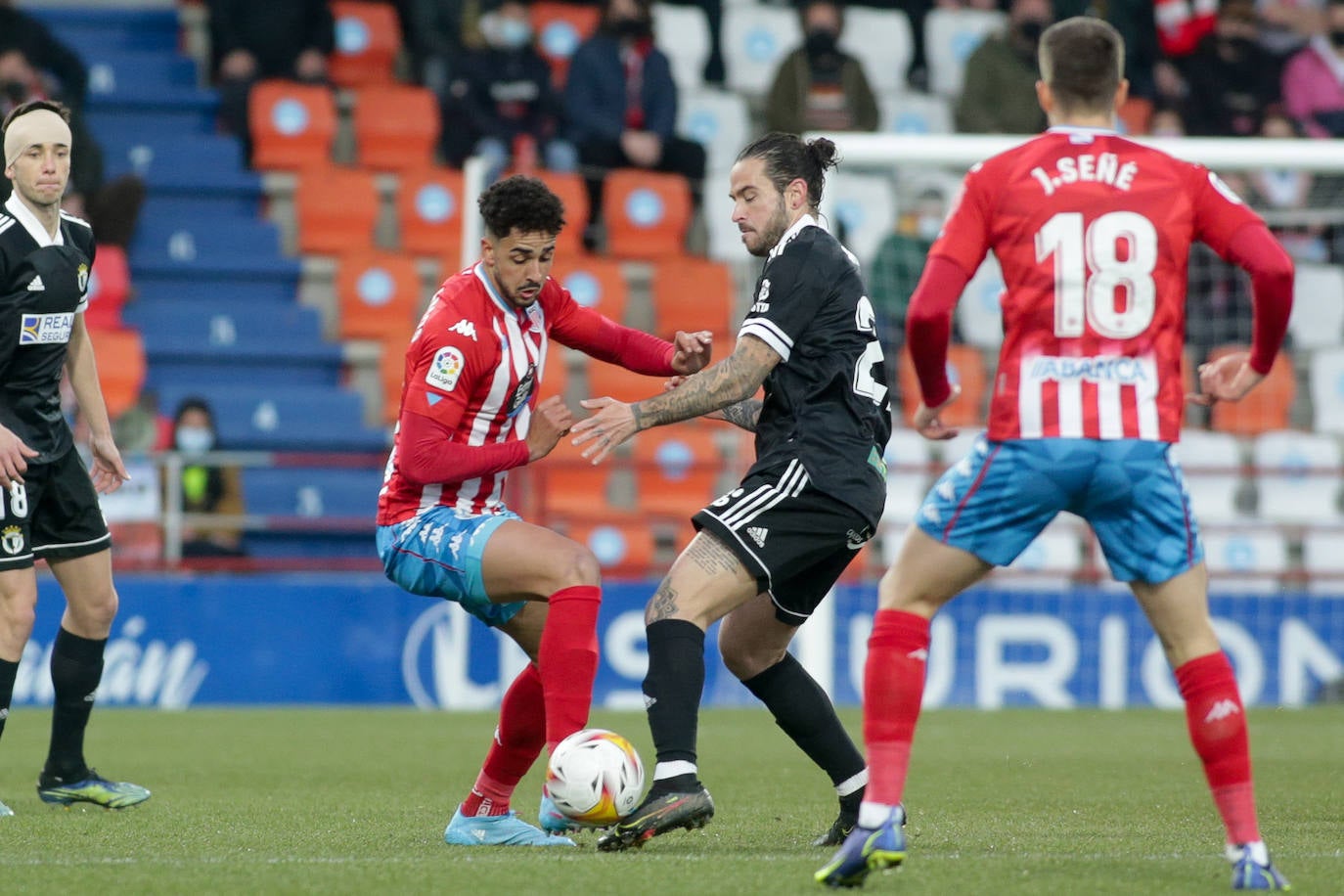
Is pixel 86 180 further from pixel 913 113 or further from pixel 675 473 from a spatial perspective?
pixel 913 113

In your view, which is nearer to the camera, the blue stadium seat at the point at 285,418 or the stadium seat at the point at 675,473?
the stadium seat at the point at 675,473

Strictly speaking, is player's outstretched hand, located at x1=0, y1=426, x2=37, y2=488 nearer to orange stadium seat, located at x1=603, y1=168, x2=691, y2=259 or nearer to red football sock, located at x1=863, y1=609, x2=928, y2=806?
red football sock, located at x1=863, y1=609, x2=928, y2=806

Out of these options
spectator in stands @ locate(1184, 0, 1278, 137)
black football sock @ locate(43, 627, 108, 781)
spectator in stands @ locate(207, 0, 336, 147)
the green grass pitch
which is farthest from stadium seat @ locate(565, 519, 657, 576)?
black football sock @ locate(43, 627, 108, 781)

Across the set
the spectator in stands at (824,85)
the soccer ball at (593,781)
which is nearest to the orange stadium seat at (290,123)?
the spectator in stands at (824,85)

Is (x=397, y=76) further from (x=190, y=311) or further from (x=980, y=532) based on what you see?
(x=980, y=532)

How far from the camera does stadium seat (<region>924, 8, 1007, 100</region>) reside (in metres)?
17.3

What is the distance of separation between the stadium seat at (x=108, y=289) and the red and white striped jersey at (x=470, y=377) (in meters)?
9.10

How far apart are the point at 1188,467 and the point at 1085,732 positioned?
12.3ft

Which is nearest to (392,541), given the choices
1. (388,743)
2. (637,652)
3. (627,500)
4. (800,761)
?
(800,761)

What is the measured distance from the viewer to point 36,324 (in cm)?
628

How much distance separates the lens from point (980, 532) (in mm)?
4402

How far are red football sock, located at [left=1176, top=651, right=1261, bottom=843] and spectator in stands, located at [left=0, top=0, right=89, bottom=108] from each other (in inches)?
478

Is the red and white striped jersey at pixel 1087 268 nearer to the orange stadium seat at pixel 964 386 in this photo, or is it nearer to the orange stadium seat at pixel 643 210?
the orange stadium seat at pixel 964 386

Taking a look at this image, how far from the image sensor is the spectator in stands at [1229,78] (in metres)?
16.1
